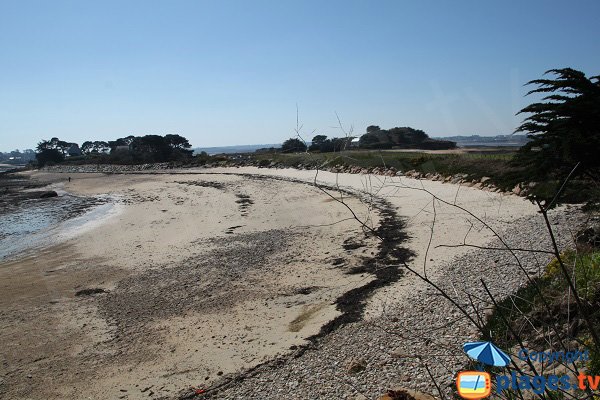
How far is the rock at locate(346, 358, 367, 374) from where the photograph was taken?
5.09 meters

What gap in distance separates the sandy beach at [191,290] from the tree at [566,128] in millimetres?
2113

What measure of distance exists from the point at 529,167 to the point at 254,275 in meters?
6.49

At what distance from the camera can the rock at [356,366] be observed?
16.7ft

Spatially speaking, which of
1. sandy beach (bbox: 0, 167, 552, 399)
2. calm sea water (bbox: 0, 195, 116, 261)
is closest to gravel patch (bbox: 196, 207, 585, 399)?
sandy beach (bbox: 0, 167, 552, 399)

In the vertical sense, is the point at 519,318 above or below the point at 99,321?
above

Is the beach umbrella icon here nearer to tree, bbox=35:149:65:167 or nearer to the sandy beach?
the sandy beach

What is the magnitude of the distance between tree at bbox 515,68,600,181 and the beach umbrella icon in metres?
6.13

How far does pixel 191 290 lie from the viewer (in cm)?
912

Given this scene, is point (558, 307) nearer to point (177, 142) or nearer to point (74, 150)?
point (177, 142)

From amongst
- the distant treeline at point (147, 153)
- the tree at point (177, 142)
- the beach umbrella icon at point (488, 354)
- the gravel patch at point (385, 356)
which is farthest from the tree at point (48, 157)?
the beach umbrella icon at point (488, 354)

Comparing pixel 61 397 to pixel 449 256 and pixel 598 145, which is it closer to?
pixel 449 256

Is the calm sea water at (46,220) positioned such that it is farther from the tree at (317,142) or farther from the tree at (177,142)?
the tree at (177,142)

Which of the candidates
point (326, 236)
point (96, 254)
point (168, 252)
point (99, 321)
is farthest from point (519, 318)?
point (96, 254)

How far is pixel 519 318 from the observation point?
4.54 metres
